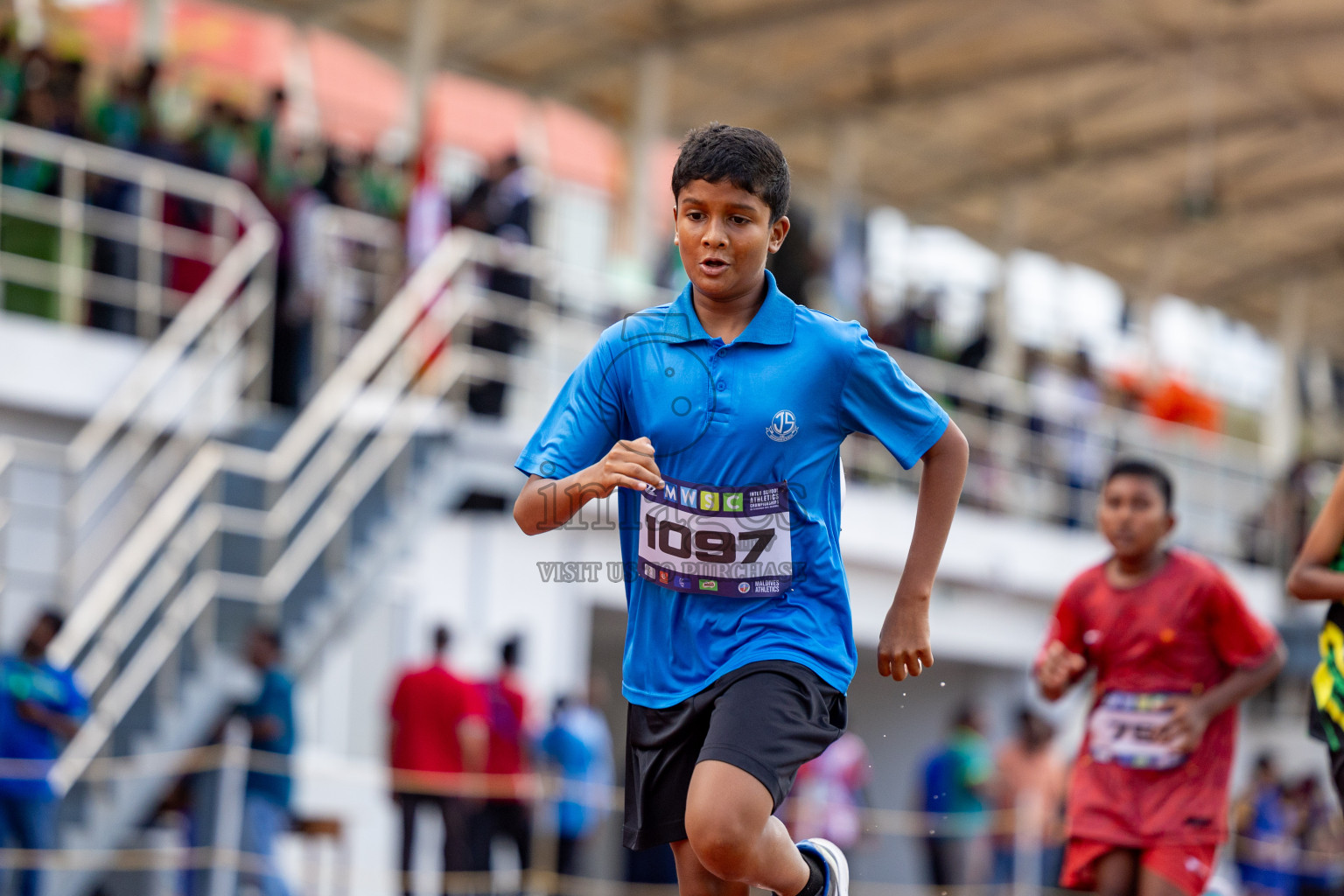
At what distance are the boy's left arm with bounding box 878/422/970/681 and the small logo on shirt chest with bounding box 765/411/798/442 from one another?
309 mm

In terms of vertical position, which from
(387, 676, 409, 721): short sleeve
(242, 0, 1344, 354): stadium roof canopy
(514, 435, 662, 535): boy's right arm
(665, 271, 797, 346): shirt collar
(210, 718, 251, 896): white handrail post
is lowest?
(210, 718, 251, 896): white handrail post

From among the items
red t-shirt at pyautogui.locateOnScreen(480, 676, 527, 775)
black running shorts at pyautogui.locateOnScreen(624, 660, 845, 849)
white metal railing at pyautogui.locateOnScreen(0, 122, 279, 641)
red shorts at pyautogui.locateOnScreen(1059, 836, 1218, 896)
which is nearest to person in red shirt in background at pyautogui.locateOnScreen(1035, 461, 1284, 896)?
red shorts at pyautogui.locateOnScreen(1059, 836, 1218, 896)

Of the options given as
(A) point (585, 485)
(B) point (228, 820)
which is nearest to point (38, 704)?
(B) point (228, 820)

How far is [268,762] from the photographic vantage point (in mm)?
8594

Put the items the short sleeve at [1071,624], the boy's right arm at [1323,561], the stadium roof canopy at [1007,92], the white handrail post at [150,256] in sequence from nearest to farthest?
the boy's right arm at [1323,561], the short sleeve at [1071,624], the white handrail post at [150,256], the stadium roof canopy at [1007,92]

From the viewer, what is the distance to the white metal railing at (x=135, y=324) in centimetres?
1003

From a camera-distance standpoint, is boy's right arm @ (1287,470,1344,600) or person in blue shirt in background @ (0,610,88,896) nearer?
boy's right arm @ (1287,470,1344,600)

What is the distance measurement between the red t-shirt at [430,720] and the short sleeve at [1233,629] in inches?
197

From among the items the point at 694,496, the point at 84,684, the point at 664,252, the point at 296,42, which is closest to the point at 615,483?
the point at 694,496

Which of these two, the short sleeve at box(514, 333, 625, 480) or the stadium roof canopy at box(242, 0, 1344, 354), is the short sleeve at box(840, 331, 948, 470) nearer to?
the short sleeve at box(514, 333, 625, 480)

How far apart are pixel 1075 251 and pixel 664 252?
1256 cm

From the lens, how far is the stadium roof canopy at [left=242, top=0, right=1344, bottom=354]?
61.4 ft

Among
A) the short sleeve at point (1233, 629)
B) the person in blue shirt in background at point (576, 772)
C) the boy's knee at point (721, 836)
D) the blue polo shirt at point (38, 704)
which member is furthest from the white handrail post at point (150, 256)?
the boy's knee at point (721, 836)

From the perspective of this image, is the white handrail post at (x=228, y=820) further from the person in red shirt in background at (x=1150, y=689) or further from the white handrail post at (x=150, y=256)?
the person in red shirt in background at (x=1150, y=689)
